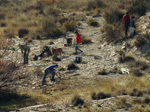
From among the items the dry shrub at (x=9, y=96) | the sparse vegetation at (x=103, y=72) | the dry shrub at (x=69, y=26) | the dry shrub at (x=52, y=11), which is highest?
the dry shrub at (x=52, y=11)

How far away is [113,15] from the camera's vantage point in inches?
988

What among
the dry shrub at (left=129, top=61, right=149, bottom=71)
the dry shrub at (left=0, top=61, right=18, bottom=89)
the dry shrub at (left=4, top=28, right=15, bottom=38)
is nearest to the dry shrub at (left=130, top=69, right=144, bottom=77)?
the dry shrub at (left=129, top=61, right=149, bottom=71)

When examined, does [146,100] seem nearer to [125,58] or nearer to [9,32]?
[125,58]

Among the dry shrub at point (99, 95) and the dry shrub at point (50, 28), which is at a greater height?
the dry shrub at point (50, 28)

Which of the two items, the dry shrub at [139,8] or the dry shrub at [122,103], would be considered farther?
the dry shrub at [139,8]

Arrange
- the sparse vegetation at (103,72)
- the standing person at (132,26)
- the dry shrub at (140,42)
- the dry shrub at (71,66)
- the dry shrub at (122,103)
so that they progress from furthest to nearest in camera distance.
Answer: the standing person at (132,26) < the dry shrub at (140,42) < the dry shrub at (71,66) < the sparse vegetation at (103,72) < the dry shrub at (122,103)

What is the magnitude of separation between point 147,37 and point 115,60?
2.59m

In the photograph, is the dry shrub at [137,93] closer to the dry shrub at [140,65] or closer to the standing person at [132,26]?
the dry shrub at [140,65]

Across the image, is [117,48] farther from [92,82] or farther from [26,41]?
[26,41]

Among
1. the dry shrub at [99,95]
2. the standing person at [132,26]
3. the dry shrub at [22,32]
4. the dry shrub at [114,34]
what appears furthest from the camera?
the dry shrub at [22,32]

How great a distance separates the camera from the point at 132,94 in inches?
432

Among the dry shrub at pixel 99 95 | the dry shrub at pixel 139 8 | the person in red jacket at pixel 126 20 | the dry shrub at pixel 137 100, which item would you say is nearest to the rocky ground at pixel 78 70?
the dry shrub at pixel 99 95

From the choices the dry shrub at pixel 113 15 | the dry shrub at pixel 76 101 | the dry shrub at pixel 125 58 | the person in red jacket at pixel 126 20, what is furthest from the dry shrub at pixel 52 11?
the dry shrub at pixel 76 101

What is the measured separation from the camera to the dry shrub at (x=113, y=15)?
24.7m
